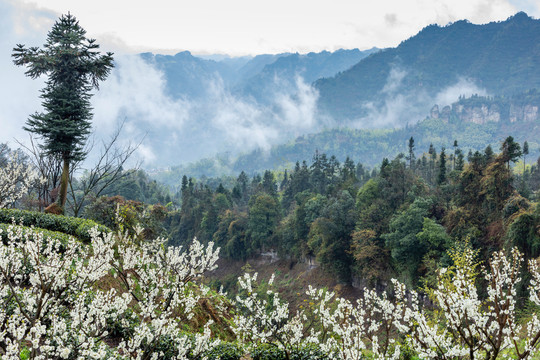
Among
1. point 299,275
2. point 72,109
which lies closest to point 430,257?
point 299,275

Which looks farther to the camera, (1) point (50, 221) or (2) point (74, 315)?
(1) point (50, 221)

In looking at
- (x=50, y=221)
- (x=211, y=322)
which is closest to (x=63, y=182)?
(x=50, y=221)

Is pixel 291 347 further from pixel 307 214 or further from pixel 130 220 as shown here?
pixel 307 214

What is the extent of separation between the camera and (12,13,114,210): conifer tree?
20.3 m

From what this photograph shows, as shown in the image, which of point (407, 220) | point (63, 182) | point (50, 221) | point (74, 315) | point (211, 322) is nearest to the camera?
point (74, 315)

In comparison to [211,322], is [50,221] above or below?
below

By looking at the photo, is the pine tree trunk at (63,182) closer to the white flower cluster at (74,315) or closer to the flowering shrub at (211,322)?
the flowering shrub at (211,322)

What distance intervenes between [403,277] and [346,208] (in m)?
11.7

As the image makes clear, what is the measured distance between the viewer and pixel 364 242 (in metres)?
35.5

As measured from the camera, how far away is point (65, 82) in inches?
837

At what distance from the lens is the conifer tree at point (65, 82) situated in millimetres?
20328

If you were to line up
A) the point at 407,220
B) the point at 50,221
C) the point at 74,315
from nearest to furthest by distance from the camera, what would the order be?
the point at 74,315
the point at 50,221
the point at 407,220

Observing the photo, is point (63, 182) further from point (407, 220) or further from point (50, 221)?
point (407, 220)

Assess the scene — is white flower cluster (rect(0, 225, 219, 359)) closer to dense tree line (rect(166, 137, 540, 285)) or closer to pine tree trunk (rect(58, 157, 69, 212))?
pine tree trunk (rect(58, 157, 69, 212))
